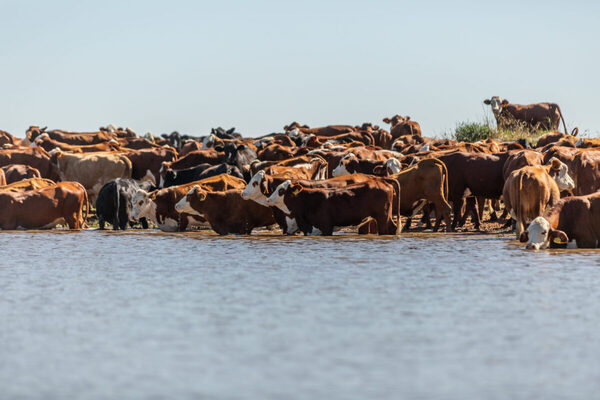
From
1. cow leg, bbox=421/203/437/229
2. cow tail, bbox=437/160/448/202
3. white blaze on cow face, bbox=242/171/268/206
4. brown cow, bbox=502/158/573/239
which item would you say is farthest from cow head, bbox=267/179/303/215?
cow leg, bbox=421/203/437/229

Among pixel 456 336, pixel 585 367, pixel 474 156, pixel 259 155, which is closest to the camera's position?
pixel 585 367

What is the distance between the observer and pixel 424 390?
610 centimetres

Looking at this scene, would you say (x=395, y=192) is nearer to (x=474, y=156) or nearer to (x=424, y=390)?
(x=474, y=156)

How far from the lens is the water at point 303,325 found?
632 cm

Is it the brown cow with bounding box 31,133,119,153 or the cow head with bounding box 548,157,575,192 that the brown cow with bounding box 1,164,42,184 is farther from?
the cow head with bounding box 548,157,575,192

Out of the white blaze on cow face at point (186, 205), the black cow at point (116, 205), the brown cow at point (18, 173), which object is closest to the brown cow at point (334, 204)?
the white blaze on cow face at point (186, 205)

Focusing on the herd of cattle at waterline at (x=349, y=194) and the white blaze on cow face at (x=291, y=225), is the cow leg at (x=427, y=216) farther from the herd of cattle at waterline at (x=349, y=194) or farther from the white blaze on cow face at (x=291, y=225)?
the white blaze on cow face at (x=291, y=225)

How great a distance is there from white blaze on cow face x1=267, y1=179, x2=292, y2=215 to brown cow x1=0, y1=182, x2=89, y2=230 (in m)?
5.20

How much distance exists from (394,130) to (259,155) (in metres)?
13.6

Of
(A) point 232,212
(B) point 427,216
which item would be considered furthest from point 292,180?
(B) point 427,216

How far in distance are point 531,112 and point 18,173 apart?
20703 millimetres

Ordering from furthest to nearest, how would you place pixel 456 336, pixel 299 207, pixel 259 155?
pixel 259 155, pixel 299 207, pixel 456 336

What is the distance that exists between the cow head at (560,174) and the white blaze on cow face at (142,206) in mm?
8034

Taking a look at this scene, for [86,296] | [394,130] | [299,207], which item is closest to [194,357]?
[86,296]
